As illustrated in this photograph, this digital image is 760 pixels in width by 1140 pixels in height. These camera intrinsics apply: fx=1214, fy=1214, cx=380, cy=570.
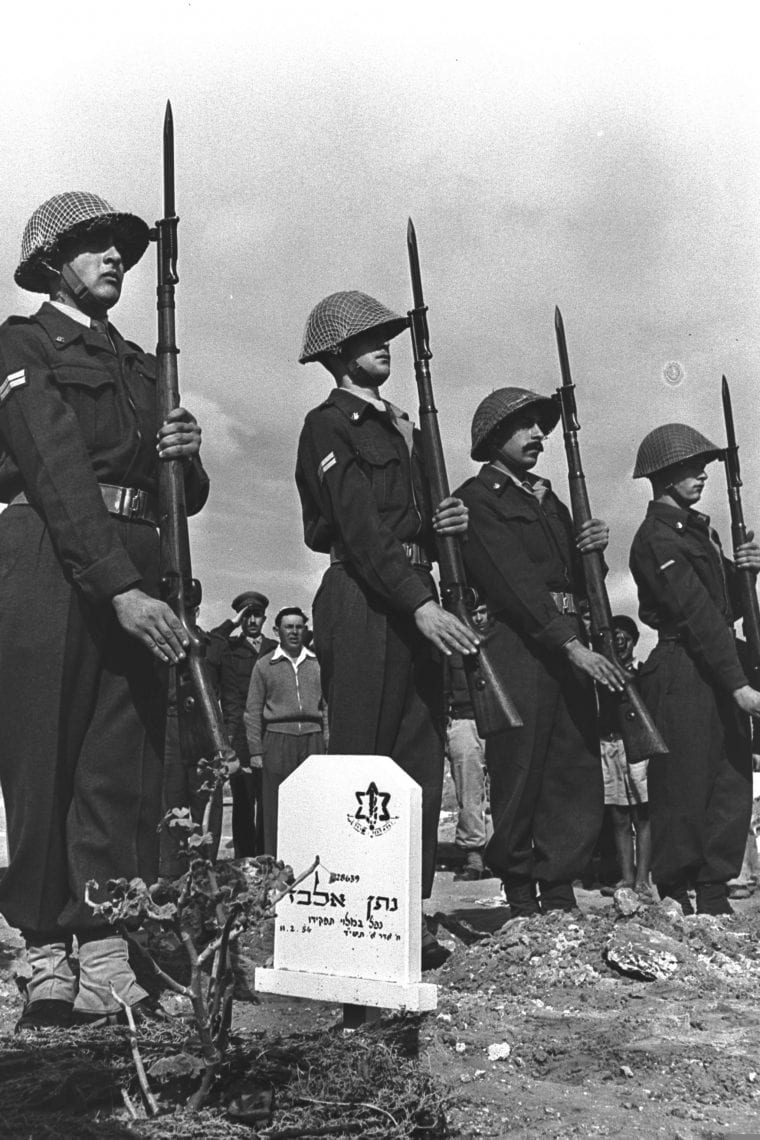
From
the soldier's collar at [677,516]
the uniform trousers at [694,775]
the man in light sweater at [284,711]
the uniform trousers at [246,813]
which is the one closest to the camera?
the uniform trousers at [694,775]

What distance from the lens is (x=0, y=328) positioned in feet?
13.6

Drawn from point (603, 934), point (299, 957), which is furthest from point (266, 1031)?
point (603, 934)

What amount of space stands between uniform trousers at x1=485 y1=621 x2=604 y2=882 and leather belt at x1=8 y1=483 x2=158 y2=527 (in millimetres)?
1993

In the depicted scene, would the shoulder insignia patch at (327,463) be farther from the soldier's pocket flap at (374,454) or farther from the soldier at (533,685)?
the soldier at (533,685)

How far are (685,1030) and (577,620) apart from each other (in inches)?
91.2

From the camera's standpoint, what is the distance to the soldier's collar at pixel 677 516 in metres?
6.40

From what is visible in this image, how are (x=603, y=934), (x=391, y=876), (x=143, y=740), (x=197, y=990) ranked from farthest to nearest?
(x=603, y=934), (x=143, y=740), (x=391, y=876), (x=197, y=990)

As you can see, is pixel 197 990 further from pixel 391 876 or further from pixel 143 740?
pixel 143 740

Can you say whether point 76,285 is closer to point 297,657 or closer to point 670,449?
point 670,449

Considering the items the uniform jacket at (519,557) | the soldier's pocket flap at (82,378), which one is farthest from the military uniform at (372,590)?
the soldier's pocket flap at (82,378)

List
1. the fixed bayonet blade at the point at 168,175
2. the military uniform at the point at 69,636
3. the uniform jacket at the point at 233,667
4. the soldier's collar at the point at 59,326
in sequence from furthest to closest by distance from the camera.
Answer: the uniform jacket at the point at 233,667 < the fixed bayonet blade at the point at 168,175 < the soldier's collar at the point at 59,326 < the military uniform at the point at 69,636

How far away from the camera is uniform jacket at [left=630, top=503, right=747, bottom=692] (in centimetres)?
609

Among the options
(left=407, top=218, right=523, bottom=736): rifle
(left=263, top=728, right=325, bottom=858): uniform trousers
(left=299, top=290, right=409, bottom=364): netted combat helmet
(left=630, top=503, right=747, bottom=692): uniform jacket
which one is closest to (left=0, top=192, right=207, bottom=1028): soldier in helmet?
(left=299, top=290, right=409, bottom=364): netted combat helmet

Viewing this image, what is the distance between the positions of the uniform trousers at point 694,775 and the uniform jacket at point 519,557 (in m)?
0.74
